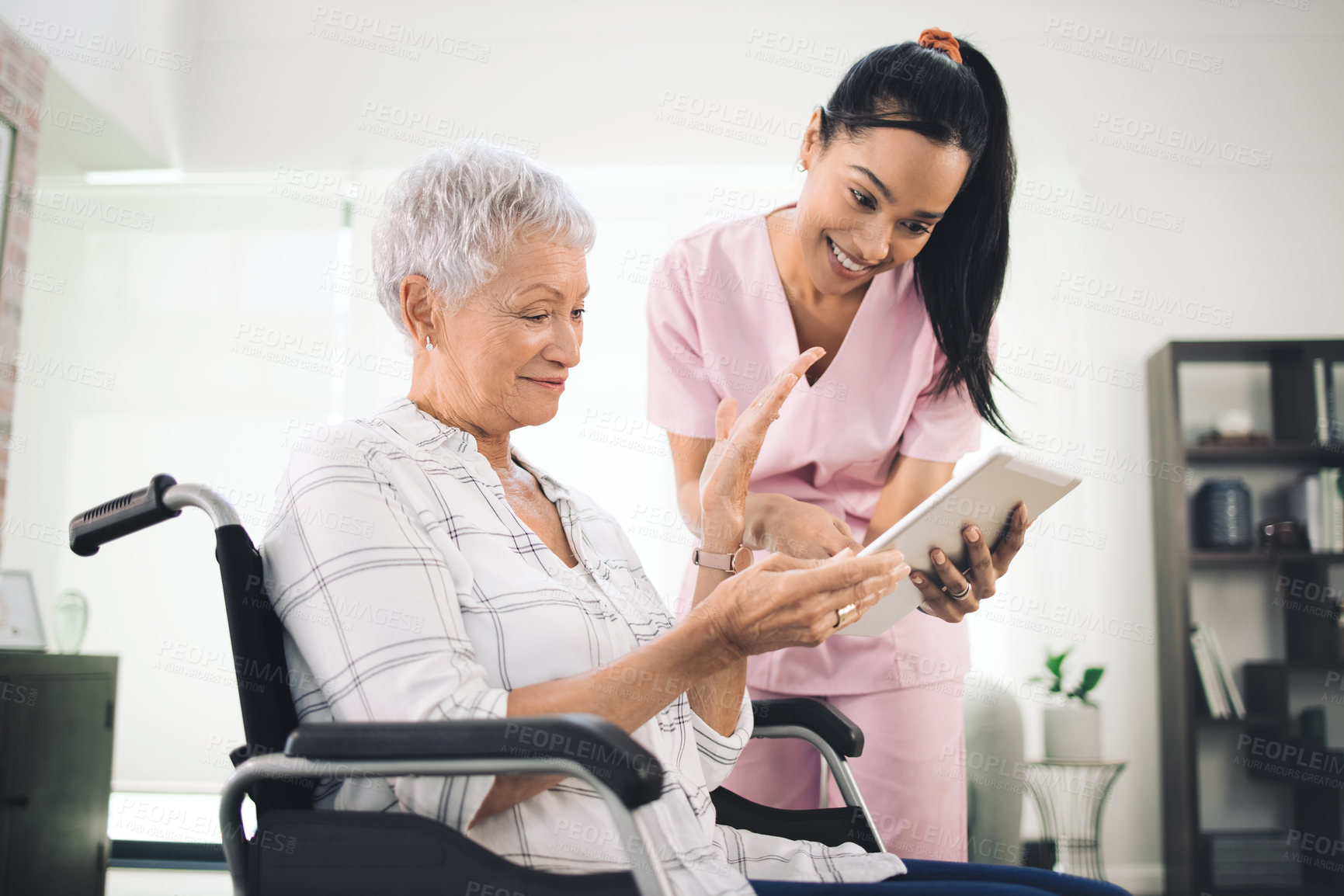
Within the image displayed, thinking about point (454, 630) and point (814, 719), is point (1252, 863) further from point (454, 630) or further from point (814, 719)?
point (454, 630)

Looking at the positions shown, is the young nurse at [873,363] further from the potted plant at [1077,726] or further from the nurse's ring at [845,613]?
the potted plant at [1077,726]

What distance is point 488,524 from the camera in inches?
45.1

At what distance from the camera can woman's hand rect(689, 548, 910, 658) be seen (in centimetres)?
100

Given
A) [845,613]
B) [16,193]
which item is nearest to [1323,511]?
[845,613]

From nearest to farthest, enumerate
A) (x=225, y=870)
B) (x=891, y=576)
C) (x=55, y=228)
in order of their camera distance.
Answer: (x=891, y=576) → (x=225, y=870) → (x=55, y=228)

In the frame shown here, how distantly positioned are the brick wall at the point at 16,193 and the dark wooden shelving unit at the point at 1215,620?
407 centimetres

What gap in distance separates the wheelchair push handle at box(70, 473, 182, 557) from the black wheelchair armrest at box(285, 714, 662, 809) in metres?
0.39

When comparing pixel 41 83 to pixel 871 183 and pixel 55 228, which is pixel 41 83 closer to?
pixel 55 228

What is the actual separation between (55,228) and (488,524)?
3.76 metres

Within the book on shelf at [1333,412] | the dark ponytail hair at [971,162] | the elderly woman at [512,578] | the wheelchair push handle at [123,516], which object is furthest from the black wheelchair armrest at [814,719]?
the book on shelf at [1333,412]

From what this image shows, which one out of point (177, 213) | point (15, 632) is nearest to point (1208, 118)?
point (177, 213)

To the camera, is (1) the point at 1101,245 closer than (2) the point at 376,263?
No

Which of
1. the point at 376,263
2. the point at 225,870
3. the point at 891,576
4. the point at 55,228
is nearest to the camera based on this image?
the point at 891,576

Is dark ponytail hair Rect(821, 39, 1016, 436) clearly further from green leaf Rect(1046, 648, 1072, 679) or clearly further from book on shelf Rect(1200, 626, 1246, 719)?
book on shelf Rect(1200, 626, 1246, 719)
